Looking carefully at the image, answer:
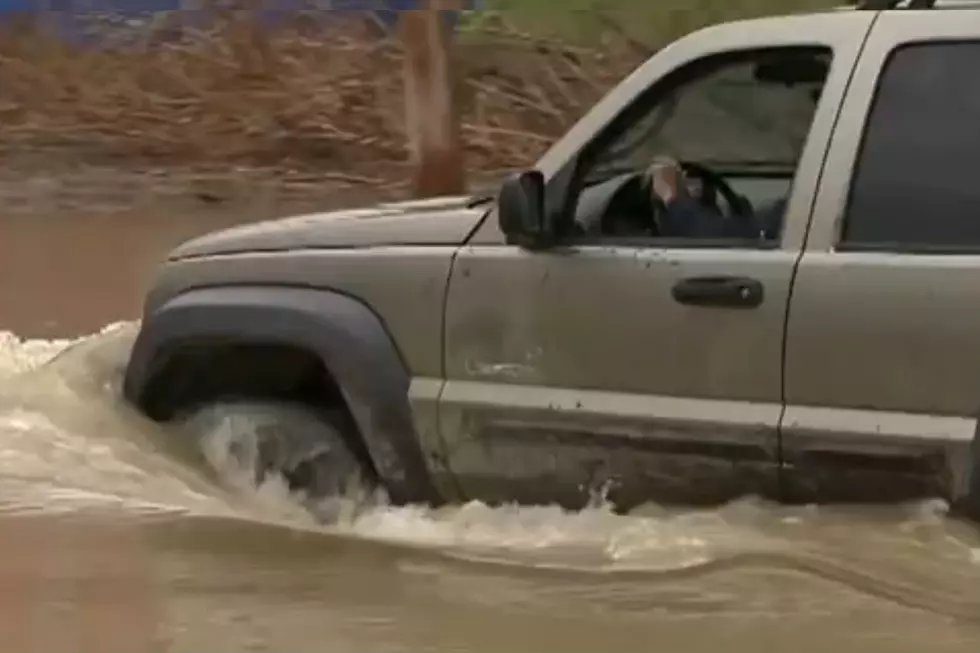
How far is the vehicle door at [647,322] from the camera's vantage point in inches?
186

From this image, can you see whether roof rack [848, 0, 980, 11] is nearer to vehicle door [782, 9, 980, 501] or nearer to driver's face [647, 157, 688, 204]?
vehicle door [782, 9, 980, 501]

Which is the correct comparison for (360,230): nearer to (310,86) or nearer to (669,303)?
(669,303)

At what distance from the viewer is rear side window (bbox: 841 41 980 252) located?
4.53 metres

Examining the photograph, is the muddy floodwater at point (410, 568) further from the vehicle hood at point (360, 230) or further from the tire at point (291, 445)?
the vehicle hood at point (360, 230)

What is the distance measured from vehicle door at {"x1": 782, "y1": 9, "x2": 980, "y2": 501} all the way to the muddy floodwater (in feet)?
0.56

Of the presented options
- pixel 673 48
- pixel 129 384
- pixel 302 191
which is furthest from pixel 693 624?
pixel 302 191

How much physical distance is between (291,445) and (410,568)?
0.73 meters

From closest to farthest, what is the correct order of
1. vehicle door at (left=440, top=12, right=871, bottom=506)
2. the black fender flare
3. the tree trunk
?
vehicle door at (left=440, top=12, right=871, bottom=506)
the black fender flare
the tree trunk

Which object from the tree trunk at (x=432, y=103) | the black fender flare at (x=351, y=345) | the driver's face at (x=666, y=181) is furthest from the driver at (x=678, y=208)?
the tree trunk at (x=432, y=103)

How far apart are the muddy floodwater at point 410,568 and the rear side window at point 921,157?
0.68 meters

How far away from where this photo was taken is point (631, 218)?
514 cm

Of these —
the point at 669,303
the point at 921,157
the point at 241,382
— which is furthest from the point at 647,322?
the point at 241,382

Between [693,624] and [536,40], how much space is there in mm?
12667

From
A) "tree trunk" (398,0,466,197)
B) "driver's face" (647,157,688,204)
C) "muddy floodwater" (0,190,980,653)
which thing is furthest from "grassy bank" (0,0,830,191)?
"driver's face" (647,157,688,204)
